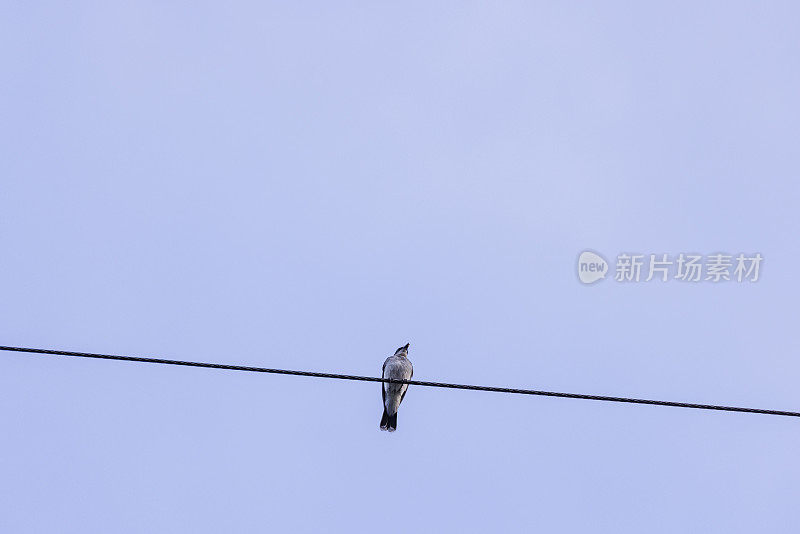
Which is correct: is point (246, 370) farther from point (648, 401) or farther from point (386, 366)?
point (386, 366)

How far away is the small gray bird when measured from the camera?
52.5ft

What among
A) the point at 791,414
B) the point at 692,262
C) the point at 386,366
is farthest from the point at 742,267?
the point at 791,414

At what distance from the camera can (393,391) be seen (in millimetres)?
16000

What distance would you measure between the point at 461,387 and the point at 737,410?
1.92 meters

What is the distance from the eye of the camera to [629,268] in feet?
48.0
